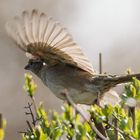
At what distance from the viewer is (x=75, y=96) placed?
3.36 meters

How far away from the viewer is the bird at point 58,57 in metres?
3.42

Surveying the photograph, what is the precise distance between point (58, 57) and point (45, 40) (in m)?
0.13

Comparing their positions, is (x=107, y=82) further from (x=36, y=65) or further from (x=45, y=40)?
(x=36, y=65)

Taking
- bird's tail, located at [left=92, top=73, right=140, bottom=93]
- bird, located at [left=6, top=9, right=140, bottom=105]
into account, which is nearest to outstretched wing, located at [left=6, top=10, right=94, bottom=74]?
bird, located at [left=6, top=9, right=140, bottom=105]

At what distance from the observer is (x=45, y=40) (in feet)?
12.2

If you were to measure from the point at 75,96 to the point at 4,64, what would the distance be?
662cm

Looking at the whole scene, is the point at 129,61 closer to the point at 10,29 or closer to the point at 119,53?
the point at 119,53

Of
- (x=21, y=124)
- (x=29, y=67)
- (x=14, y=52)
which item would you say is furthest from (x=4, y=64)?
(x=29, y=67)

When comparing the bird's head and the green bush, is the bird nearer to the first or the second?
the bird's head

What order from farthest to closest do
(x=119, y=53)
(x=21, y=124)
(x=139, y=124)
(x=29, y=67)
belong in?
1. (x=119, y=53)
2. (x=21, y=124)
3. (x=29, y=67)
4. (x=139, y=124)

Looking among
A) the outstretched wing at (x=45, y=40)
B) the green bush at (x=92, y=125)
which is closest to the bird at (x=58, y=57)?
the outstretched wing at (x=45, y=40)

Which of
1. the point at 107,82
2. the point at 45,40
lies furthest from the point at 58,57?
the point at 107,82

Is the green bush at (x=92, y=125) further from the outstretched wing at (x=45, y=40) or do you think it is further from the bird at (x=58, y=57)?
the outstretched wing at (x=45, y=40)

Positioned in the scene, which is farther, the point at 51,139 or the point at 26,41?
the point at 26,41
